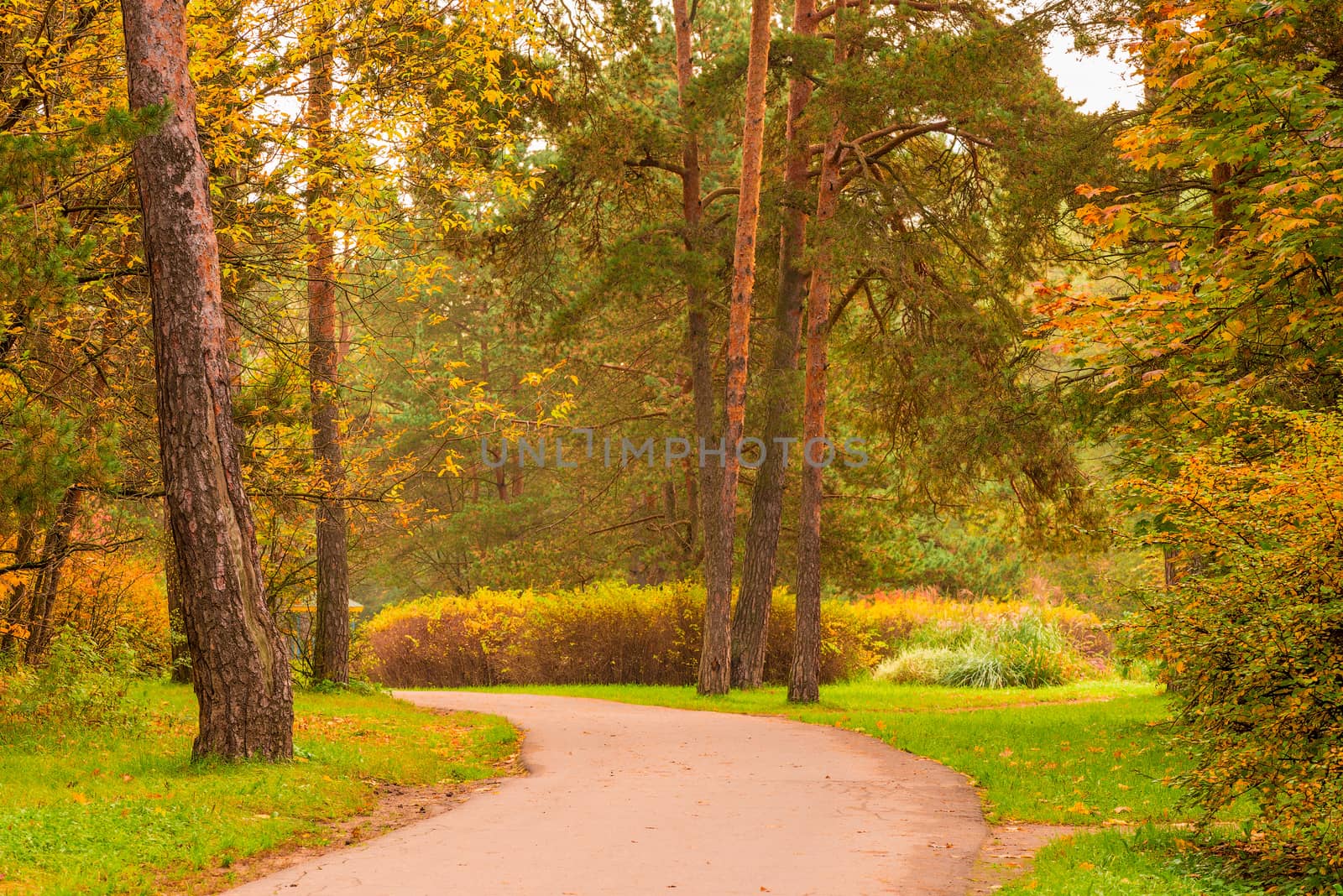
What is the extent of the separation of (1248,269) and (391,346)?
31669 millimetres

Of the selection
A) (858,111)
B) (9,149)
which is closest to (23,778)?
(9,149)

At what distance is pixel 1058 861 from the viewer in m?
6.12

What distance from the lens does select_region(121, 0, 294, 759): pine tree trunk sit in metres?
8.56

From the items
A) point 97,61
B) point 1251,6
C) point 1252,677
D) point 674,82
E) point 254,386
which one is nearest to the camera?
point 1252,677

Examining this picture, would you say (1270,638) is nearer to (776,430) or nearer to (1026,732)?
(1026,732)

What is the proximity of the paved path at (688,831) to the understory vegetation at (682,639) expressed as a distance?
10.5m

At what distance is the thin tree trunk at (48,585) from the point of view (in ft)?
33.7

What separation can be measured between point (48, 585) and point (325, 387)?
332 cm

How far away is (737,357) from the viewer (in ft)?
57.1

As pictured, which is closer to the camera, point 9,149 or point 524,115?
point 9,149

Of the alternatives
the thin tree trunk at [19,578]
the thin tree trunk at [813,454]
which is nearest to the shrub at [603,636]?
the thin tree trunk at [813,454]

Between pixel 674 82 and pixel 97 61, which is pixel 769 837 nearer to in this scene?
pixel 97 61

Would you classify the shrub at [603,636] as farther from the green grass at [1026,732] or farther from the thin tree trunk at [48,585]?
the thin tree trunk at [48,585]

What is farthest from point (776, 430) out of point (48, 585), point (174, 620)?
point (48, 585)
